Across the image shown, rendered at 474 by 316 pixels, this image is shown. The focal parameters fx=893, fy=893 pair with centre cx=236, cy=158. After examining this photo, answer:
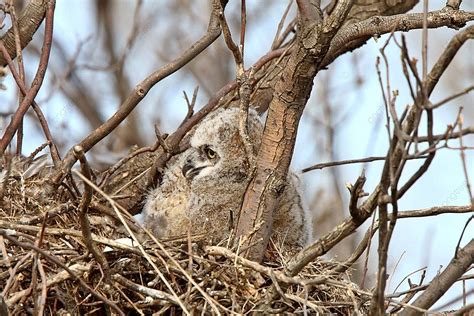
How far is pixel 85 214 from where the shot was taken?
3.38 meters

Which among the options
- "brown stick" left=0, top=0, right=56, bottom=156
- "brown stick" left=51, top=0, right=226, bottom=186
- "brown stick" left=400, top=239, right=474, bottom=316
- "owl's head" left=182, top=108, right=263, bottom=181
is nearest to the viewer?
"brown stick" left=400, top=239, right=474, bottom=316

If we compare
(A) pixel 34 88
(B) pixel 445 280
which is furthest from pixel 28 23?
(B) pixel 445 280

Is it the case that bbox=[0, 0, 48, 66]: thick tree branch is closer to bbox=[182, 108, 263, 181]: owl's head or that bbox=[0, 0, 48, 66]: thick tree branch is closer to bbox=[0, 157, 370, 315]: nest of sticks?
bbox=[182, 108, 263, 181]: owl's head

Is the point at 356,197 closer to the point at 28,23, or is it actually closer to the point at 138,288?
the point at 138,288

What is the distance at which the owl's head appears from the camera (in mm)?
4623

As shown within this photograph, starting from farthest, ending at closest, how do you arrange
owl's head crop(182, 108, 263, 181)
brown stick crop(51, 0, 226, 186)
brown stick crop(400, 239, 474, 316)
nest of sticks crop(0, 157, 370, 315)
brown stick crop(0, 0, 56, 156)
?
owl's head crop(182, 108, 263, 181) → brown stick crop(51, 0, 226, 186) → brown stick crop(0, 0, 56, 156) → nest of sticks crop(0, 157, 370, 315) → brown stick crop(400, 239, 474, 316)

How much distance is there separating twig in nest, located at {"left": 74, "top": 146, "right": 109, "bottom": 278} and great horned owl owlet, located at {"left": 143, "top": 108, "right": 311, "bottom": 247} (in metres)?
0.88

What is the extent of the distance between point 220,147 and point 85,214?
56.2 inches

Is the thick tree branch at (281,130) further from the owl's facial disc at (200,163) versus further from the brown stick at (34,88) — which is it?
the brown stick at (34,88)

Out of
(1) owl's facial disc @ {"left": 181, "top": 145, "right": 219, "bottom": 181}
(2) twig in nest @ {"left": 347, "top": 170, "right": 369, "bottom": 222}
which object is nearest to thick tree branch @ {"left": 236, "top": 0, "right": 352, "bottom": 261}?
(2) twig in nest @ {"left": 347, "top": 170, "right": 369, "bottom": 222}

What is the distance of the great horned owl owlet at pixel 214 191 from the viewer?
4.53 metres

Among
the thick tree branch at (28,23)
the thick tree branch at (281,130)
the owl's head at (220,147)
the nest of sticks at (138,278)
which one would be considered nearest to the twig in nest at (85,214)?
the nest of sticks at (138,278)

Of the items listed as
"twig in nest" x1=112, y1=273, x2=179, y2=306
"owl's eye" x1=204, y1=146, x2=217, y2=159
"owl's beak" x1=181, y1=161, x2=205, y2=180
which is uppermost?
"owl's eye" x1=204, y1=146, x2=217, y2=159

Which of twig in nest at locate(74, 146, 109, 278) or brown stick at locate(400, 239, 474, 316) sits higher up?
twig in nest at locate(74, 146, 109, 278)
